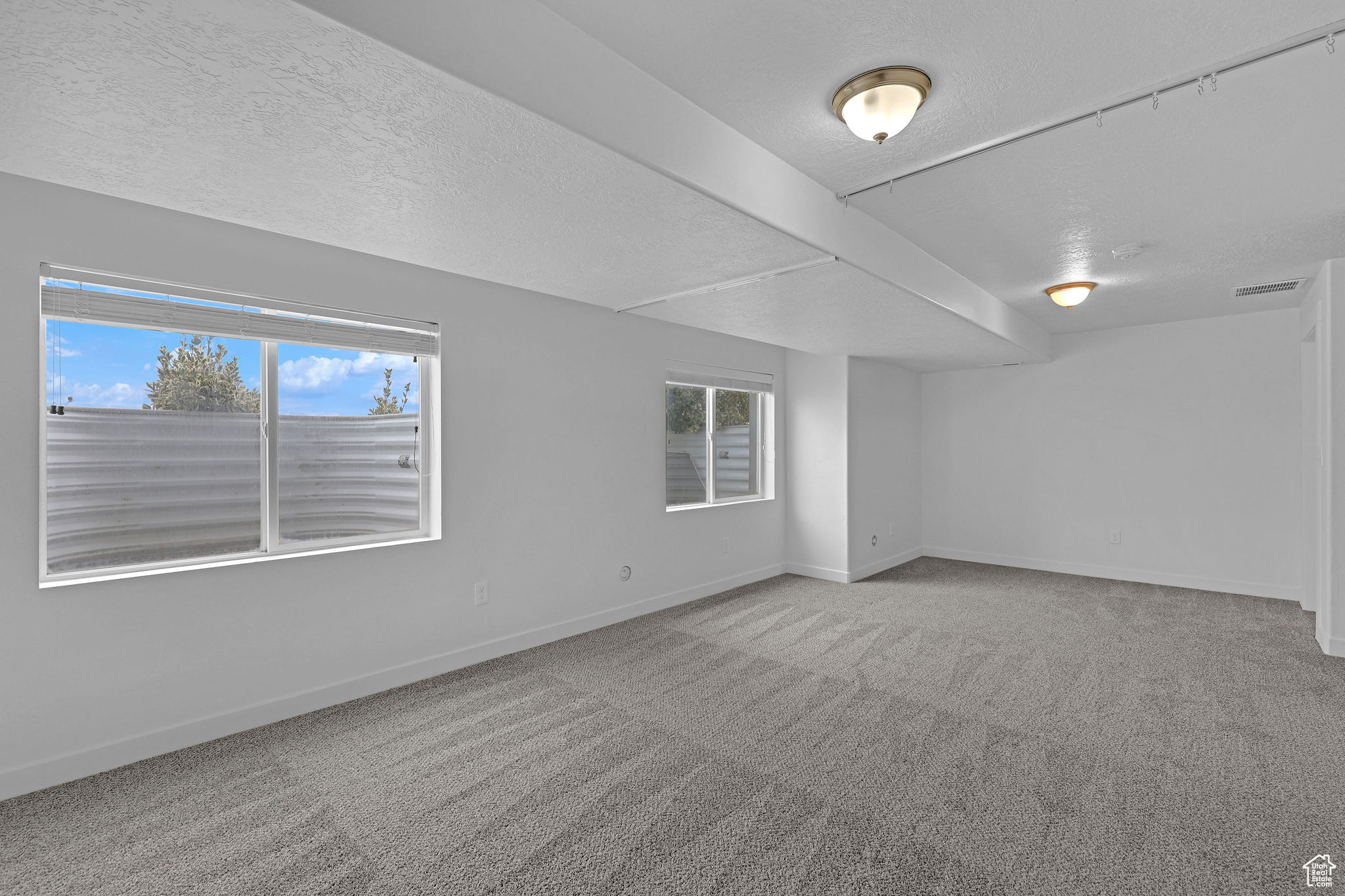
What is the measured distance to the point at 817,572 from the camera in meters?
5.89

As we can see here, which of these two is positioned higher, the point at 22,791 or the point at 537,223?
the point at 537,223

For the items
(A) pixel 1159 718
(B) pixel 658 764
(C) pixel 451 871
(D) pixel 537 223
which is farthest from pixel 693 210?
(A) pixel 1159 718

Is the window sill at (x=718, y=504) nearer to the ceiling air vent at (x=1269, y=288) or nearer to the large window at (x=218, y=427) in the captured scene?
the large window at (x=218, y=427)

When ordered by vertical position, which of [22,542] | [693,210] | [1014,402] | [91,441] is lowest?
[22,542]

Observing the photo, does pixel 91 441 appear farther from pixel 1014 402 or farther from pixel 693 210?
pixel 1014 402

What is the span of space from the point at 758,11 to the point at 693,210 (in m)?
0.72

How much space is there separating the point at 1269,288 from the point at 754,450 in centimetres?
407

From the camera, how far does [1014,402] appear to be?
654cm

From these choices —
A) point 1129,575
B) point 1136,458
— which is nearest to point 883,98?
point 1136,458

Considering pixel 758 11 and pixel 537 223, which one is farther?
pixel 537 223

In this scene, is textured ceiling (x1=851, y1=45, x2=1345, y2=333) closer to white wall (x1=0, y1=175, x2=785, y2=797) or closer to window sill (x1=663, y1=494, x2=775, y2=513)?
white wall (x1=0, y1=175, x2=785, y2=797)

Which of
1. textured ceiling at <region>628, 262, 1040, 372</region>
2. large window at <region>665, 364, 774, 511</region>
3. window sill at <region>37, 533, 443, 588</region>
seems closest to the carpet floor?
window sill at <region>37, 533, 443, 588</region>

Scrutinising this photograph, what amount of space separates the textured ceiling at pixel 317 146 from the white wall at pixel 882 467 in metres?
3.36
